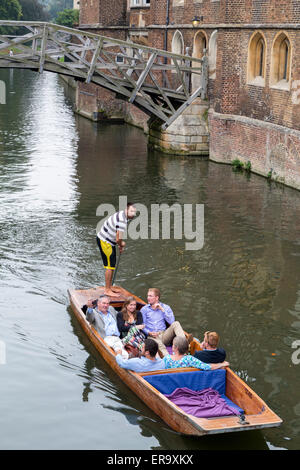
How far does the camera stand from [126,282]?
12.3 meters

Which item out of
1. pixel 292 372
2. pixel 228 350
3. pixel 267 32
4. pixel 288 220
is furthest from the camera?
pixel 267 32

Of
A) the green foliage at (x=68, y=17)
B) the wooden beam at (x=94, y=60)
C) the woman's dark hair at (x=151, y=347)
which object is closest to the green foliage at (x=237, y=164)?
the wooden beam at (x=94, y=60)

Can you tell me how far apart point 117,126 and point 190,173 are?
10624mm

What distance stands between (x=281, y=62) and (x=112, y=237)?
10.0 m

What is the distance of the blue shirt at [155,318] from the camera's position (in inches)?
384

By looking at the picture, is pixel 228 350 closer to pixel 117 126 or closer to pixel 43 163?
pixel 43 163

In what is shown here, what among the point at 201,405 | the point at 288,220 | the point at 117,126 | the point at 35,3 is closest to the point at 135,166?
the point at 288,220

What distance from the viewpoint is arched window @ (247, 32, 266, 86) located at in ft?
66.6

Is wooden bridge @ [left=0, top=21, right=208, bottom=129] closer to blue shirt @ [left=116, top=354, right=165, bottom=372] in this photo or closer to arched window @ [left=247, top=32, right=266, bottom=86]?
arched window @ [left=247, top=32, right=266, bottom=86]

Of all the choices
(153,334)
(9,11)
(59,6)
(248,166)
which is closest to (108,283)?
(153,334)

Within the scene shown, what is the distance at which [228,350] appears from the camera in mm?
9734

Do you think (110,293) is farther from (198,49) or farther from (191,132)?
(198,49)

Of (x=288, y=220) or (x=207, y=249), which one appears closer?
(x=207, y=249)

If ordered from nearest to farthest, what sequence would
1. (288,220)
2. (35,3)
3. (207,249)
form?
(207,249) → (288,220) → (35,3)
